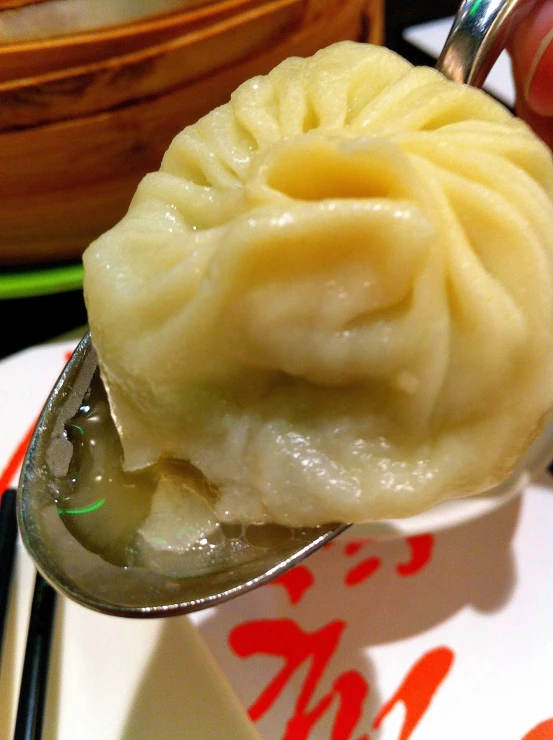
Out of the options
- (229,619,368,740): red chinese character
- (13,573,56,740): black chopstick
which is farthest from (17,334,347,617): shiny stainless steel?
(229,619,368,740): red chinese character

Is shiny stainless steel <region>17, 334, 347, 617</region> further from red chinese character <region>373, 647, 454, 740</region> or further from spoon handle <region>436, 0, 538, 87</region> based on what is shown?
spoon handle <region>436, 0, 538, 87</region>

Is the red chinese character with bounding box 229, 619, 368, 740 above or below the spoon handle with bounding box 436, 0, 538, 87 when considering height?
below

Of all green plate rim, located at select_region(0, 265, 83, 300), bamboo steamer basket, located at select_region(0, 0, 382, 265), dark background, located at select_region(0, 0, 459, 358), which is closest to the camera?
bamboo steamer basket, located at select_region(0, 0, 382, 265)

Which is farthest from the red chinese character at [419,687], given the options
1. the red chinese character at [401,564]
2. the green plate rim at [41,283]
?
the green plate rim at [41,283]

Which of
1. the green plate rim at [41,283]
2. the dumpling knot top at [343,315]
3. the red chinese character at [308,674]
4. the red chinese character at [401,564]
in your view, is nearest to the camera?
the dumpling knot top at [343,315]

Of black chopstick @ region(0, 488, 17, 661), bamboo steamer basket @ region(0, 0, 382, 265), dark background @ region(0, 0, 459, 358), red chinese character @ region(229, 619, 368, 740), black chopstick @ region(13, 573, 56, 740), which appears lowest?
red chinese character @ region(229, 619, 368, 740)

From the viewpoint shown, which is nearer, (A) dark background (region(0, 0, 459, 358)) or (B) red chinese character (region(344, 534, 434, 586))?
(B) red chinese character (region(344, 534, 434, 586))

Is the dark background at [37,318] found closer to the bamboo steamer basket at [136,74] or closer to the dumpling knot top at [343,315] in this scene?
the bamboo steamer basket at [136,74]
